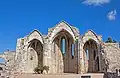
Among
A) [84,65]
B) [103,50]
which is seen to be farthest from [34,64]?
[103,50]

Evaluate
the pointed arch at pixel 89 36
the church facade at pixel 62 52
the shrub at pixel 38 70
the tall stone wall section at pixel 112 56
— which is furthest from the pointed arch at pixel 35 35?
the tall stone wall section at pixel 112 56

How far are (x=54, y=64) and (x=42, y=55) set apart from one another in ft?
7.78

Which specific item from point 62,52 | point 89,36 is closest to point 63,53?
point 62,52

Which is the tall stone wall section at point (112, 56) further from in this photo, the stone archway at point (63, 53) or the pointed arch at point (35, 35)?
the pointed arch at point (35, 35)

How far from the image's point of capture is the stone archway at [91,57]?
121 feet

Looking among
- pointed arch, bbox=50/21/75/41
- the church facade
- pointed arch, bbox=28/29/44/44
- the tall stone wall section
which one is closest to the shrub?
the church facade

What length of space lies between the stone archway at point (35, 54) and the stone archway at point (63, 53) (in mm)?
2434

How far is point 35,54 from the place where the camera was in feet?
125

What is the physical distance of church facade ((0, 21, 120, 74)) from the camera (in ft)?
115

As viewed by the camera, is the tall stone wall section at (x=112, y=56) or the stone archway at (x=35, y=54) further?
the stone archway at (x=35, y=54)

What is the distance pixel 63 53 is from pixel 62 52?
0.76 ft

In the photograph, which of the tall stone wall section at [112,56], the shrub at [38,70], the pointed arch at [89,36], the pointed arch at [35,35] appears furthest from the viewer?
the pointed arch at [35,35]

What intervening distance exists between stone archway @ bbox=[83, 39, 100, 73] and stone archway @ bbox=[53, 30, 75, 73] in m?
2.42

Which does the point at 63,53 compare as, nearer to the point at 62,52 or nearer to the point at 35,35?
the point at 62,52
